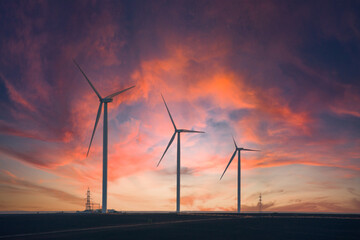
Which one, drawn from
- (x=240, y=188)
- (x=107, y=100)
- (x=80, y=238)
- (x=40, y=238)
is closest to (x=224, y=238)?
(x=80, y=238)

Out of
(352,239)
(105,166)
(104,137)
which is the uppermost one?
(104,137)

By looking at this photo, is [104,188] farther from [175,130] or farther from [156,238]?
[156,238]

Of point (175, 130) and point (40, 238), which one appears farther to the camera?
point (175, 130)

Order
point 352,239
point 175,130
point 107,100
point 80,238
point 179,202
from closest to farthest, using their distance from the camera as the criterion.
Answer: point 80,238 → point 352,239 → point 107,100 → point 179,202 → point 175,130

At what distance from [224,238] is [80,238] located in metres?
16.9

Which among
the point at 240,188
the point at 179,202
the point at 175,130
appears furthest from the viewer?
the point at 240,188

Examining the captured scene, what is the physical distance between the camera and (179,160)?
458 ft

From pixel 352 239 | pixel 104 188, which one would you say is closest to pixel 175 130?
pixel 104 188

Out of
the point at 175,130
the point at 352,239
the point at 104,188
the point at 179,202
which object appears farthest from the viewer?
the point at 175,130

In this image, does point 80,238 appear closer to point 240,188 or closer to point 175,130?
point 175,130

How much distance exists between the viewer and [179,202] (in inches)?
5428

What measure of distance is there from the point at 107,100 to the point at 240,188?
253ft

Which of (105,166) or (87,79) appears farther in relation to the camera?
(87,79)

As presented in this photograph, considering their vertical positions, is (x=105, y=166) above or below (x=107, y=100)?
below
